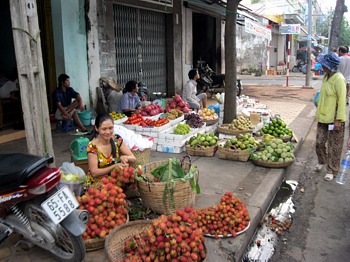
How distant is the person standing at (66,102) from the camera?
750 cm

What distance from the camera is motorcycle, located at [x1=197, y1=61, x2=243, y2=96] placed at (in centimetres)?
1428

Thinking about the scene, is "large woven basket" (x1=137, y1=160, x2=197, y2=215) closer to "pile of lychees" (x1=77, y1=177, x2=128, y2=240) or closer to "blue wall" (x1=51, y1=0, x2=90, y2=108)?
"pile of lychees" (x1=77, y1=177, x2=128, y2=240)

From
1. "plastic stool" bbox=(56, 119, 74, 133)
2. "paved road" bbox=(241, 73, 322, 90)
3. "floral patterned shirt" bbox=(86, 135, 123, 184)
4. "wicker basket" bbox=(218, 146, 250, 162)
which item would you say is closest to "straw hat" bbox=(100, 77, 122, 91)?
"plastic stool" bbox=(56, 119, 74, 133)

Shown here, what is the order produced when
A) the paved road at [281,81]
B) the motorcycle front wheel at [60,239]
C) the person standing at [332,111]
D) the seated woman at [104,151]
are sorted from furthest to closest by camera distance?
the paved road at [281,81]
the person standing at [332,111]
the seated woman at [104,151]
the motorcycle front wheel at [60,239]

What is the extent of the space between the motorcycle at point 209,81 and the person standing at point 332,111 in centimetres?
872

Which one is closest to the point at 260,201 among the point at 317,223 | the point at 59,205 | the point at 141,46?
the point at 317,223

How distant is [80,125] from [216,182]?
150 inches

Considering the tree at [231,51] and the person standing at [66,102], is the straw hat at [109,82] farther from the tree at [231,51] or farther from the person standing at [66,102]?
the tree at [231,51]

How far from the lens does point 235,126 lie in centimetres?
734

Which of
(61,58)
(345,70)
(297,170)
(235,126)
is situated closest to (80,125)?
(61,58)

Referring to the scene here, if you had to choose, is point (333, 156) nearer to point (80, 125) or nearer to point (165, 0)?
point (80, 125)

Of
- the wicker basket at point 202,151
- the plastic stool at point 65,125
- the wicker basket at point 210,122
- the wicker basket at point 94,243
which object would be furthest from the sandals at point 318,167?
the plastic stool at point 65,125

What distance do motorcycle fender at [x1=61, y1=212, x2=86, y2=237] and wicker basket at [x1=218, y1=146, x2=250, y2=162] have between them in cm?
359

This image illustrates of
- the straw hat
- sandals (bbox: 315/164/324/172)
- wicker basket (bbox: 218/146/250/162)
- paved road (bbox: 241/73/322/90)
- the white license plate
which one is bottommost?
sandals (bbox: 315/164/324/172)
